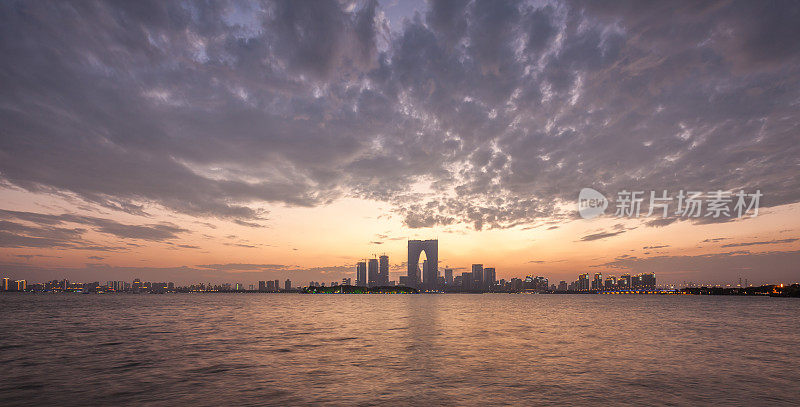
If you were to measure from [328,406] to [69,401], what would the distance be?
15.4 meters

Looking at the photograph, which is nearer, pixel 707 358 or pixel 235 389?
pixel 235 389

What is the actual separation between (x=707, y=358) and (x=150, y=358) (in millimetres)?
51956

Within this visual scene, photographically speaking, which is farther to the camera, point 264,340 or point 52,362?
point 264,340

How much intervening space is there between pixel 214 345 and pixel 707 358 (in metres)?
50.5

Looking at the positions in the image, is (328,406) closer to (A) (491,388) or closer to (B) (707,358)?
(A) (491,388)

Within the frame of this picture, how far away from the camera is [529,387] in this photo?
86.4 ft

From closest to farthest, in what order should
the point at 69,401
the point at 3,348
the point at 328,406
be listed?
the point at 328,406
the point at 69,401
the point at 3,348

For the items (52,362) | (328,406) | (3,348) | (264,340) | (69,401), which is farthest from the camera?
(264,340)

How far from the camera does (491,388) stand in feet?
85.2

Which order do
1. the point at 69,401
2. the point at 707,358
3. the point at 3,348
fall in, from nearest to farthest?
1. the point at 69,401
2. the point at 707,358
3. the point at 3,348

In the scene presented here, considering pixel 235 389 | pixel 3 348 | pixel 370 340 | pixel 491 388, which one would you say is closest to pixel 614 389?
pixel 491 388

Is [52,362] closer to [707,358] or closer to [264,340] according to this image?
[264,340]

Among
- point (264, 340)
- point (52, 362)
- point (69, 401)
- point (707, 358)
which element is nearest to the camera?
point (69, 401)

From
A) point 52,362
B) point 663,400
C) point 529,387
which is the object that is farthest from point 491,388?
point 52,362
